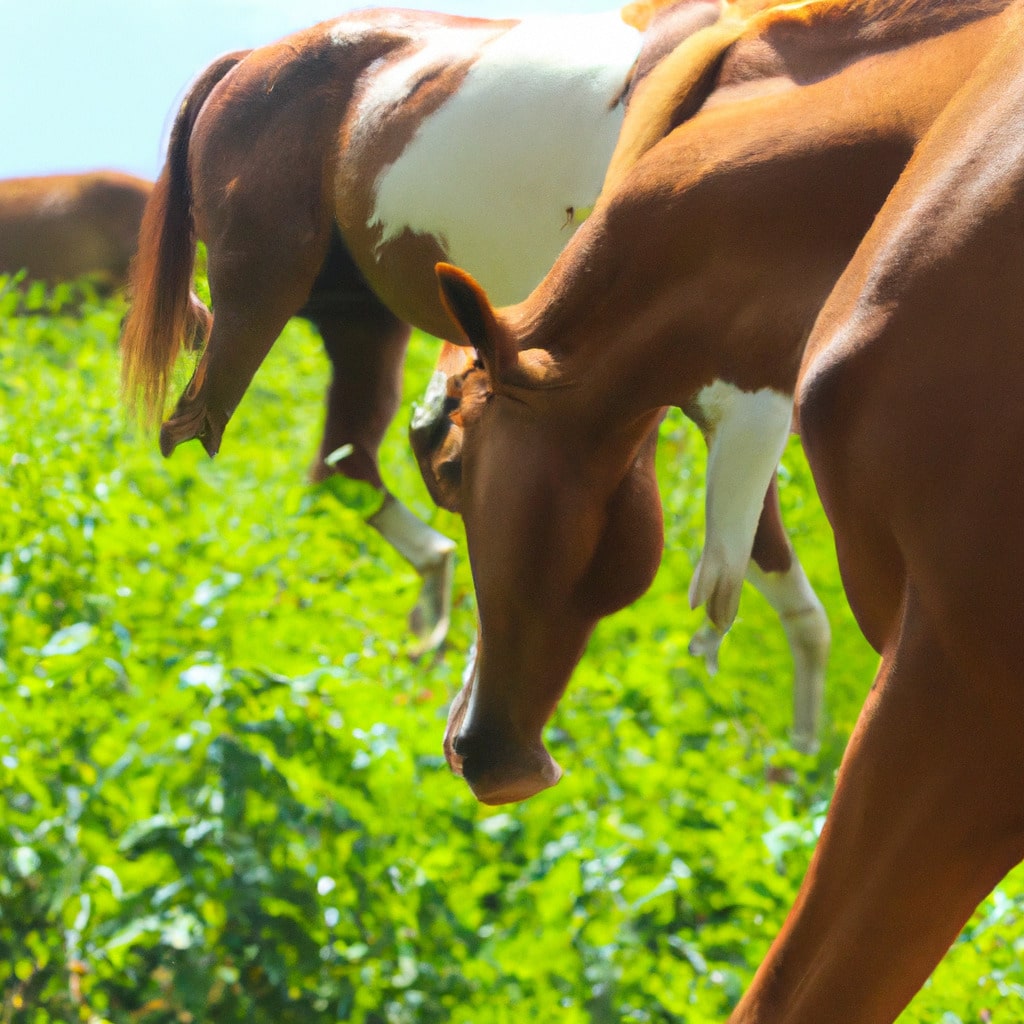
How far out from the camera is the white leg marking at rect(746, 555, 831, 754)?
136 cm

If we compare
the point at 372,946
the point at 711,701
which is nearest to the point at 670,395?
the point at 372,946

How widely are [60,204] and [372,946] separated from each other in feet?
5.97

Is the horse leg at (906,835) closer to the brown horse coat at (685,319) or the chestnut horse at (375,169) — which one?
the brown horse coat at (685,319)

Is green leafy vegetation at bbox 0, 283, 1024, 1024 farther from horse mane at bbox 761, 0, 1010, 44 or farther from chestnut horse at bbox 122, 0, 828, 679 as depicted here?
horse mane at bbox 761, 0, 1010, 44

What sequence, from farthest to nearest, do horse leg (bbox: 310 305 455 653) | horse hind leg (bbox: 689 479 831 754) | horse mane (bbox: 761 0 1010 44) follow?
horse hind leg (bbox: 689 479 831 754) < horse leg (bbox: 310 305 455 653) < horse mane (bbox: 761 0 1010 44)

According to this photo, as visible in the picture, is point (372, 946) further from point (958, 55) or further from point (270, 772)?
point (958, 55)

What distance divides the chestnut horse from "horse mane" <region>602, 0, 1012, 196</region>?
37 mm

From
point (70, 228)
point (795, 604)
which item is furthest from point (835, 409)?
point (70, 228)

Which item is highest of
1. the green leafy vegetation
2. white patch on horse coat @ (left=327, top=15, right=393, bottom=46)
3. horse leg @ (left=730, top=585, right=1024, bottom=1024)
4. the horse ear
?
white patch on horse coat @ (left=327, top=15, right=393, bottom=46)

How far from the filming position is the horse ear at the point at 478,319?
75 cm

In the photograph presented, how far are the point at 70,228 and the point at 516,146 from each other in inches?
93.8

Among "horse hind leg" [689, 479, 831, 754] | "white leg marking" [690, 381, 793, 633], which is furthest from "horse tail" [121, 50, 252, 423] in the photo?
"horse hind leg" [689, 479, 831, 754]

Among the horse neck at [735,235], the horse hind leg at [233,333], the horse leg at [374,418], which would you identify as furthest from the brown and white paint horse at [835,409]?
the horse leg at [374,418]

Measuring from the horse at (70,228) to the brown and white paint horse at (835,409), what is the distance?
2.15m
